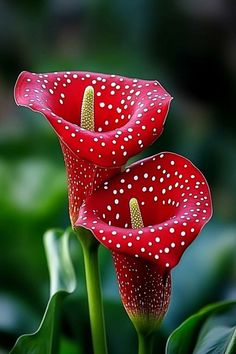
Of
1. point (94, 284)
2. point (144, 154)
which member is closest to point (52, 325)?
point (94, 284)

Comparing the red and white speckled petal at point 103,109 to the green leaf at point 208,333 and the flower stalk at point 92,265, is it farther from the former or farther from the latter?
the green leaf at point 208,333

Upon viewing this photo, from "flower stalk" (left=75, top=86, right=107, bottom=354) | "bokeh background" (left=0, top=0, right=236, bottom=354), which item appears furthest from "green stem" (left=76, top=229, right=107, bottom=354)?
"bokeh background" (left=0, top=0, right=236, bottom=354)

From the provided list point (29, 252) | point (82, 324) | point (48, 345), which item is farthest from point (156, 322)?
point (29, 252)

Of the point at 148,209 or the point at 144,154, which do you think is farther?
the point at 144,154

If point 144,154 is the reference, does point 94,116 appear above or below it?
above

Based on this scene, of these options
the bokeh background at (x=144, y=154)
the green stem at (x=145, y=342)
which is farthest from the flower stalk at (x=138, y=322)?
the bokeh background at (x=144, y=154)

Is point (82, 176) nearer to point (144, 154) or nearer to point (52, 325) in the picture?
point (52, 325)

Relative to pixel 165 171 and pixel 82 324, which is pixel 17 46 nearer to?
pixel 82 324
